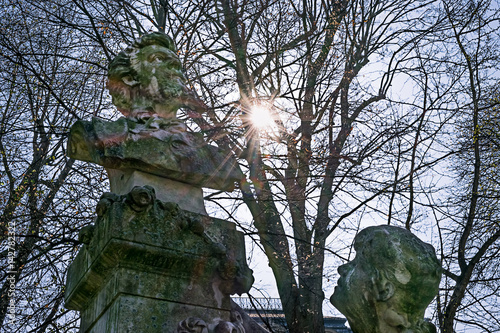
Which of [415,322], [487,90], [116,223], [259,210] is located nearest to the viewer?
[415,322]

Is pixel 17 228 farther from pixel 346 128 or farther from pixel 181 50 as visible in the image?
pixel 346 128

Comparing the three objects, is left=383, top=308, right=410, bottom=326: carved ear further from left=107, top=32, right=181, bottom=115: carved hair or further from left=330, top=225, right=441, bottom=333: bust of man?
left=107, top=32, right=181, bottom=115: carved hair

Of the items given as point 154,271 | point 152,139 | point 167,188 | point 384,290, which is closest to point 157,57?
point 152,139

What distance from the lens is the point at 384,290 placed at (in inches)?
72.7

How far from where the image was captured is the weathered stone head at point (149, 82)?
12.6 feet

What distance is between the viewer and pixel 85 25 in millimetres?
8211

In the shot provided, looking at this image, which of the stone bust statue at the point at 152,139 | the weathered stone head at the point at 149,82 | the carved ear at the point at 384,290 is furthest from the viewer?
the weathered stone head at the point at 149,82

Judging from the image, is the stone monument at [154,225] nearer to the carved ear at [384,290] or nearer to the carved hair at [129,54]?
the carved hair at [129,54]

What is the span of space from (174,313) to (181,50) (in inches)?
231

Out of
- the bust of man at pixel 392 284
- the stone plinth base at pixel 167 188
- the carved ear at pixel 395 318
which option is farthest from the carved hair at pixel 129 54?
the carved ear at pixel 395 318

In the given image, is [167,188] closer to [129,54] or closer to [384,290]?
[129,54]

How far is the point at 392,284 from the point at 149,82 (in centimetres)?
248

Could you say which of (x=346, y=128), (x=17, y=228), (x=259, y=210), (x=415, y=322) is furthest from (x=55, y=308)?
(x=415, y=322)

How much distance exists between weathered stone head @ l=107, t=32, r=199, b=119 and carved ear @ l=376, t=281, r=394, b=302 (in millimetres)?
2305
